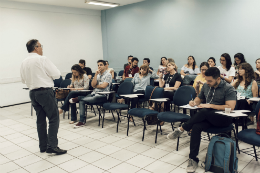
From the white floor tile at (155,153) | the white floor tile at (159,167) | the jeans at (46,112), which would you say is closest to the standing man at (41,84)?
the jeans at (46,112)

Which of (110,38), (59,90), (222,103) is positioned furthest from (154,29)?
(222,103)

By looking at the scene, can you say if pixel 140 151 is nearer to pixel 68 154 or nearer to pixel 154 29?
pixel 68 154

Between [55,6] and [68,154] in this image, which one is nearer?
[68,154]

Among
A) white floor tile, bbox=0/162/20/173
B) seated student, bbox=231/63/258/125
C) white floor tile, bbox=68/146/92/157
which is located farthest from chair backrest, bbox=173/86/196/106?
white floor tile, bbox=0/162/20/173

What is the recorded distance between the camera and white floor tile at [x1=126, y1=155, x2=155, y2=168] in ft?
10.1

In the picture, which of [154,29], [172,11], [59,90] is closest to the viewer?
[59,90]

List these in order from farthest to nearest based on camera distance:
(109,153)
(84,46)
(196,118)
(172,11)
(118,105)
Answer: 1. (84,46)
2. (172,11)
3. (118,105)
4. (109,153)
5. (196,118)

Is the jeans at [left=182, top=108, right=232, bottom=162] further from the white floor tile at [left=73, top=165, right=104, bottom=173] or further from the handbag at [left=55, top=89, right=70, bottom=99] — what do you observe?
the handbag at [left=55, top=89, right=70, bottom=99]

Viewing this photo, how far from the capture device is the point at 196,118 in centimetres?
305

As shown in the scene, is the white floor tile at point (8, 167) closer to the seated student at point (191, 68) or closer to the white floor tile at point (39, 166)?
the white floor tile at point (39, 166)

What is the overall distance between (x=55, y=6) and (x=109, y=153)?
22.3ft

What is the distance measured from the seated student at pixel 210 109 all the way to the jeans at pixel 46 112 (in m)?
1.86

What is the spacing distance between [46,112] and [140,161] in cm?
156

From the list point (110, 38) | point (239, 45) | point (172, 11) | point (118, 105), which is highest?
point (172, 11)
